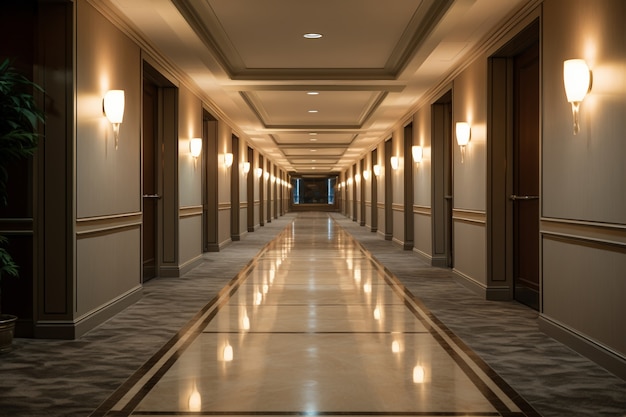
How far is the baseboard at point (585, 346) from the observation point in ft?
13.4

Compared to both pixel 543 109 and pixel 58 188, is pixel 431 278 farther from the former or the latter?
pixel 58 188

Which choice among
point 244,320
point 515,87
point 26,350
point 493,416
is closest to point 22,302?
point 26,350

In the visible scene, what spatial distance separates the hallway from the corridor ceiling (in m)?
2.79

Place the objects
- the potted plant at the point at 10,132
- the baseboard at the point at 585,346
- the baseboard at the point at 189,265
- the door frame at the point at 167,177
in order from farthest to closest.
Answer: the baseboard at the point at 189,265 → the door frame at the point at 167,177 → the potted plant at the point at 10,132 → the baseboard at the point at 585,346

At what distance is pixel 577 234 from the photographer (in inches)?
188

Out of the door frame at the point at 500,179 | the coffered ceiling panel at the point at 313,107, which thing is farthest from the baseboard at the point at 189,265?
the door frame at the point at 500,179

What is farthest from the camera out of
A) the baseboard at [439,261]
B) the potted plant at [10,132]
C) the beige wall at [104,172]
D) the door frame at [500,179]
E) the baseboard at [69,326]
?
the baseboard at [439,261]

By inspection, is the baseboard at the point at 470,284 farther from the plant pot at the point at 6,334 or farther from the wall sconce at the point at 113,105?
the plant pot at the point at 6,334

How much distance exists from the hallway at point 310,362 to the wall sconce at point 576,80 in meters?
1.79

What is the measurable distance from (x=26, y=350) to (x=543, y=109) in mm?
4414

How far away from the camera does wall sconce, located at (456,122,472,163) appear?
26.8ft

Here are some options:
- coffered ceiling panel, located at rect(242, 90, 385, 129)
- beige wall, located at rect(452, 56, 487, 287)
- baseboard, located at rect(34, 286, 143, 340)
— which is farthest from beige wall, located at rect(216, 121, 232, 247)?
baseboard, located at rect(34, 286, 143, 340)

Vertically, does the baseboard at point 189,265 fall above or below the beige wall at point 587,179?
below

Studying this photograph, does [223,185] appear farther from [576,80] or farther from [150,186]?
[576,80]
